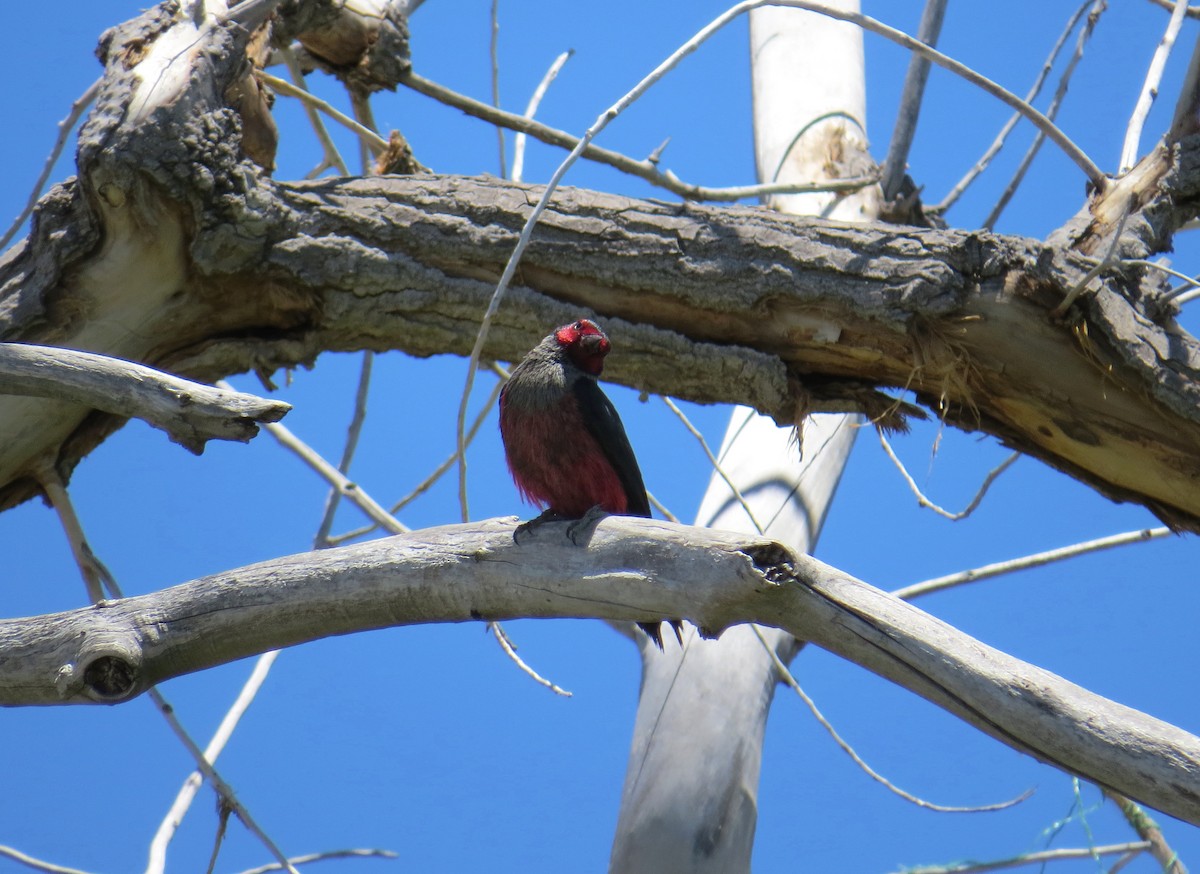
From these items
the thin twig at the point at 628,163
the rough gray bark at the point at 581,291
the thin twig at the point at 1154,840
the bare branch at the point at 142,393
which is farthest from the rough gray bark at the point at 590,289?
the thin twig at the point at 1154,840

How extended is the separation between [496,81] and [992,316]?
6.77 ft

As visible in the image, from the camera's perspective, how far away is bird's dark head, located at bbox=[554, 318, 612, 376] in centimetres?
358

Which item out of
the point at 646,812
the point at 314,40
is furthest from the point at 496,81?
the point at 646,812

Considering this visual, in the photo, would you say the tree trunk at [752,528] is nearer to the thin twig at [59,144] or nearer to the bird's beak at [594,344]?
the bird's beak at [594,344]

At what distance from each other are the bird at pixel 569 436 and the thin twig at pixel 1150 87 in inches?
71.0

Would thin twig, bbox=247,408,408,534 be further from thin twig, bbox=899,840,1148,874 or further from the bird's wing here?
thin twig, bbox=899,840,1148,874

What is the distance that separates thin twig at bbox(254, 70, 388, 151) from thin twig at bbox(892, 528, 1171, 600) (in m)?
2.72

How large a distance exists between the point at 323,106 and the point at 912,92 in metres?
2.29

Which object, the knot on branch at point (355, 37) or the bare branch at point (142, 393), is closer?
the bare branch at point (142, 393)

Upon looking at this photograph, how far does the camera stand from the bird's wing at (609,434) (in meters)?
3.75

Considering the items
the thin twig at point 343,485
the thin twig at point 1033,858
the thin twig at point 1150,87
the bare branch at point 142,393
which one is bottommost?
the bare branch at point 142,393

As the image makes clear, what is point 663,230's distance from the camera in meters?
3.66

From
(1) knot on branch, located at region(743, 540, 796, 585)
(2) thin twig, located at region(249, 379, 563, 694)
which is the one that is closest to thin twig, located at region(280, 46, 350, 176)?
(2) thin twig, located at region(249, 379, 563, 694)

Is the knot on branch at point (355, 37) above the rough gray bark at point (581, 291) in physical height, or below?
above
